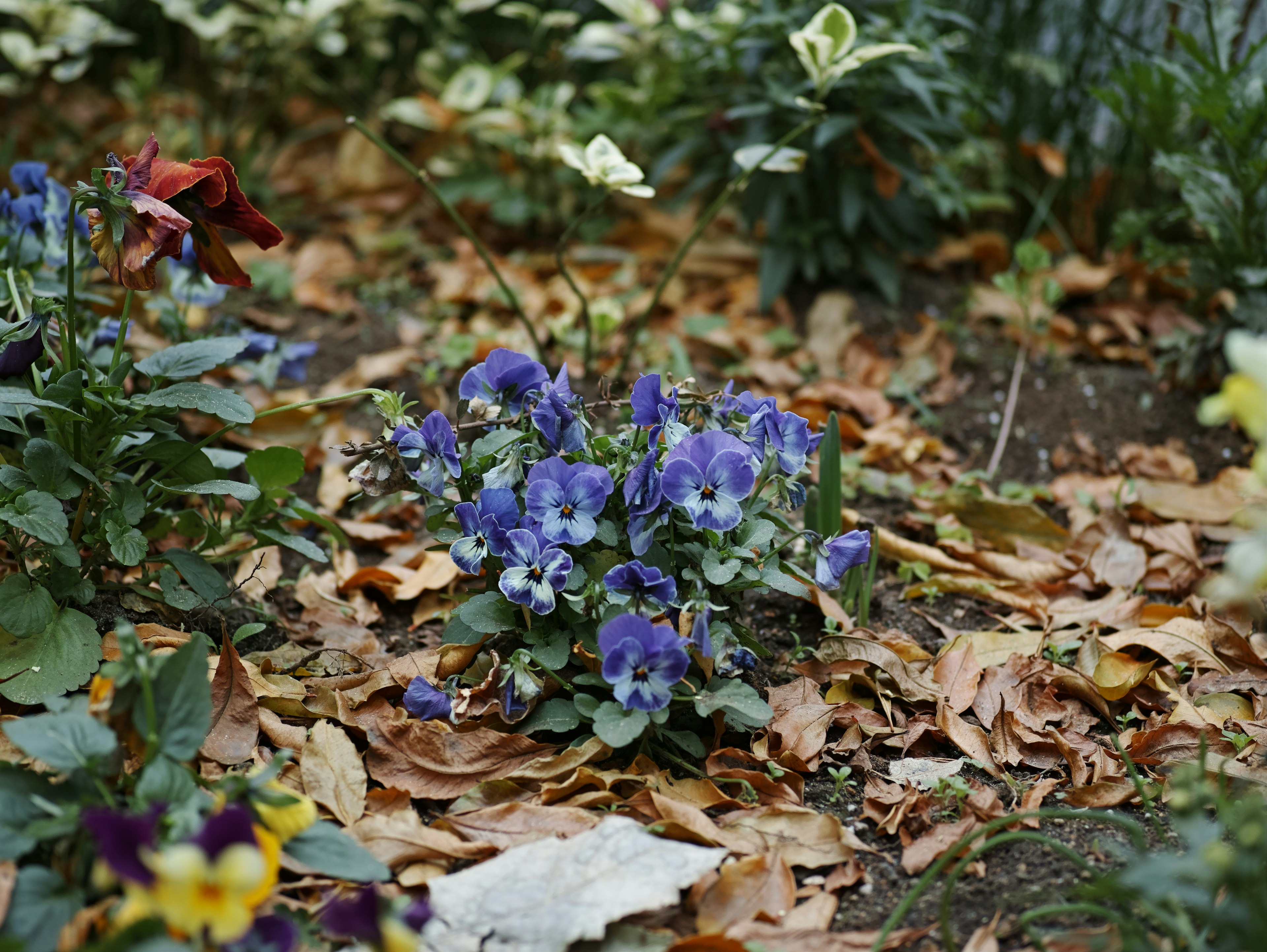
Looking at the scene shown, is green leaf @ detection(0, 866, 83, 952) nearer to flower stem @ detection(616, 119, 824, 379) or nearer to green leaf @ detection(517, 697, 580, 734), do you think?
green leaf @ detection(517, 697, 580, 734)

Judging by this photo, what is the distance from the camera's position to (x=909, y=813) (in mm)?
1432

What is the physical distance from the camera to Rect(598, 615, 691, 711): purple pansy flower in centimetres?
132

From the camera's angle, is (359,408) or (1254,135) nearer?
(1254,135)

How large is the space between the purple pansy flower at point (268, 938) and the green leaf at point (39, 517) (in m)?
0.62

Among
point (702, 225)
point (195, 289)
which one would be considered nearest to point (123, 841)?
point (195, 289)

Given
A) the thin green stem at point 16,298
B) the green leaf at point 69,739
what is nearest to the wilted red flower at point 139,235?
the thin green stem at point 16,298

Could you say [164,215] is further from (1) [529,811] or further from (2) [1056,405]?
(2) [1056,405]

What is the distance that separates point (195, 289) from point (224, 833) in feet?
4.60

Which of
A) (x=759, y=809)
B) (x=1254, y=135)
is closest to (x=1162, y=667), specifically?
(x=759, y=809)

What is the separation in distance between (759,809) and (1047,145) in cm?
262

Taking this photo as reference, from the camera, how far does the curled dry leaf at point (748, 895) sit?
1.24 m

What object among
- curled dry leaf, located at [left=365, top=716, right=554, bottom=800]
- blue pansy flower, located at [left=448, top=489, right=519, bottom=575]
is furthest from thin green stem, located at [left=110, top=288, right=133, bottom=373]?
curled dry leaf, located at [left=365, top=716, right=554, bottom=800]

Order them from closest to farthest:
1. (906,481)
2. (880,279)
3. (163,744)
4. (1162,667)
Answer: (163,744) < (1162,667) < (906,481) < (880,279)

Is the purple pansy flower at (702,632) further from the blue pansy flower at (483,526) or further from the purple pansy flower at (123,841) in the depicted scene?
the purple pansy flower at (123,841)
